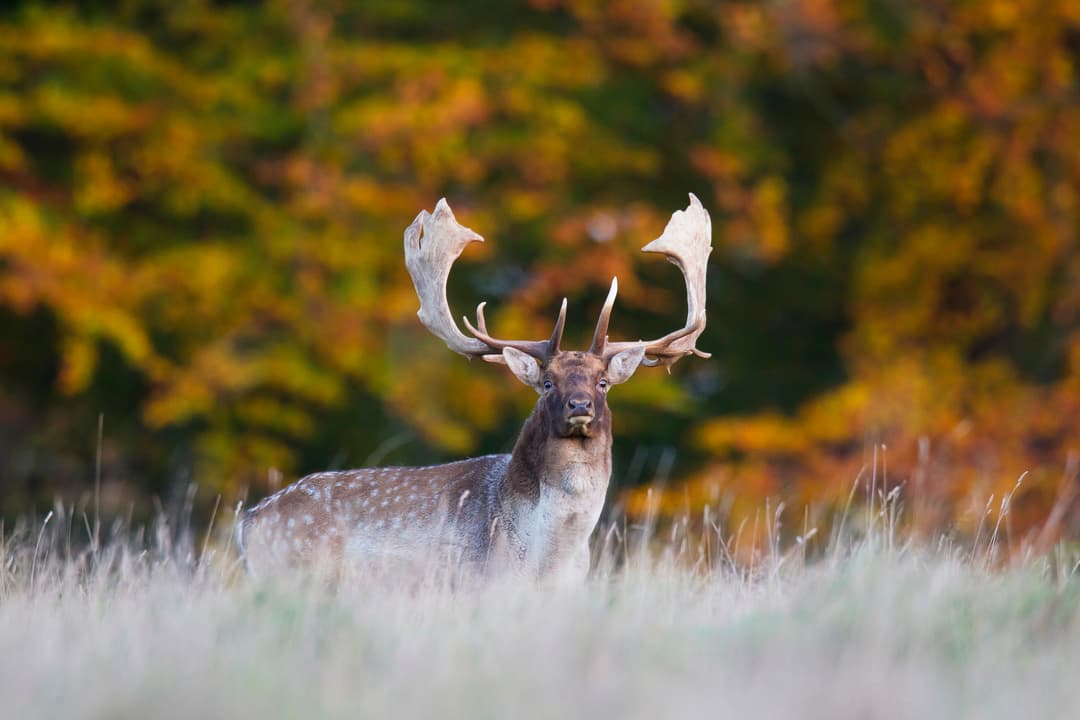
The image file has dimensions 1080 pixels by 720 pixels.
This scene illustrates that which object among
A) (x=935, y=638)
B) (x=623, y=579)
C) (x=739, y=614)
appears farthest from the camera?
(x=623, y=579)

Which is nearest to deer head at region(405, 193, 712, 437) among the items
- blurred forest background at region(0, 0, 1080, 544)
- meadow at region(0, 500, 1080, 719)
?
meadow at region(0, 500, 1080, 719)

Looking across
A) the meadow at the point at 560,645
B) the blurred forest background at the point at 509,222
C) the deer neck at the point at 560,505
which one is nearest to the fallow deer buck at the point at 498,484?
the deer neck at the point at 560,505

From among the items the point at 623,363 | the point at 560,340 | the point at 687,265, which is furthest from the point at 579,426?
the point at 687,265

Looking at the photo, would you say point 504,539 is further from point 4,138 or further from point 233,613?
point 4,138

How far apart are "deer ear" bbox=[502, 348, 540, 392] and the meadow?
104cm

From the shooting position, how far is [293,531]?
7.05 meters

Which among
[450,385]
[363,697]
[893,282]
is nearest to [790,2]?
[893,282]

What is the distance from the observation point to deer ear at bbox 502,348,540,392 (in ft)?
22.4

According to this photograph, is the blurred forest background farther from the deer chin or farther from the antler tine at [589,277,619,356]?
the deer chin

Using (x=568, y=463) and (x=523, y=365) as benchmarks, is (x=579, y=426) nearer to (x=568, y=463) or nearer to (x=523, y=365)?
(x=568, y=463)

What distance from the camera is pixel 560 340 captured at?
7.23 metres

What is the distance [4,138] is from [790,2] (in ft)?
23.5

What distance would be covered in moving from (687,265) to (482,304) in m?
0.93

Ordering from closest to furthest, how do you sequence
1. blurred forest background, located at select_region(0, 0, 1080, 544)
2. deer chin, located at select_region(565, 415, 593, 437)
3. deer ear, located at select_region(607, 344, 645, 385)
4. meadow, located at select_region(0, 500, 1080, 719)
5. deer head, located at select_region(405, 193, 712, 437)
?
meadow, located at select_region(0, 500, 1080, 719)
deer chin, located at select_region(565, 415, 593, 437)
deer head, located at select_region(405, 193, 712, 437)
deer ear, located at select_region(607, 344, 645, 385)
blurred forest background, located at select_region(0, 0, 1080, 544)
